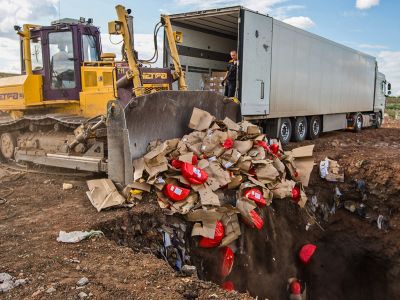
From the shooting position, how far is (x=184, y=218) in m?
5.15

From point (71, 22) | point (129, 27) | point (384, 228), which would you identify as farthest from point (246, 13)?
point (384, 228)

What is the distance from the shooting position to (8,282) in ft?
11.0

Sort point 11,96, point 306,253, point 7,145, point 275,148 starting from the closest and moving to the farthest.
A: 1. point 306,253
2. point 275,148
3. point 11,96
4. point 7,145

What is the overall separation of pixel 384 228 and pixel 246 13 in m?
5.38

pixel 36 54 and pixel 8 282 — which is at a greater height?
pixel 36 54

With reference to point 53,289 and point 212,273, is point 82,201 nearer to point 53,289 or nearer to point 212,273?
point 212,273

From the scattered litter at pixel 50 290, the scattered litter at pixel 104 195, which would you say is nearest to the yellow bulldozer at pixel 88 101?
the scattered litter at pixel 104 195

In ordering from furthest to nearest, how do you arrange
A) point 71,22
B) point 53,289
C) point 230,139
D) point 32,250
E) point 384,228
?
point 71,22 → point 384,228 → point 230,139 → point 32,250 → point 53,289

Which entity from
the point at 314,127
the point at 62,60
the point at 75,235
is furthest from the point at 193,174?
the point at 314,127

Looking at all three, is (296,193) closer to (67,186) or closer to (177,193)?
(177,193)

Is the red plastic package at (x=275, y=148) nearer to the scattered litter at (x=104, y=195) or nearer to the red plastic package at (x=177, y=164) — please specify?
the red plastic package at (x=177, y=164)

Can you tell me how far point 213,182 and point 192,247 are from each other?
Result: 3.10ft

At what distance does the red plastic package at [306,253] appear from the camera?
671 cm

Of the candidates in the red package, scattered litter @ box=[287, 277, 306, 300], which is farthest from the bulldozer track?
scattered litter @ box=[287, 277, 306, 300]
